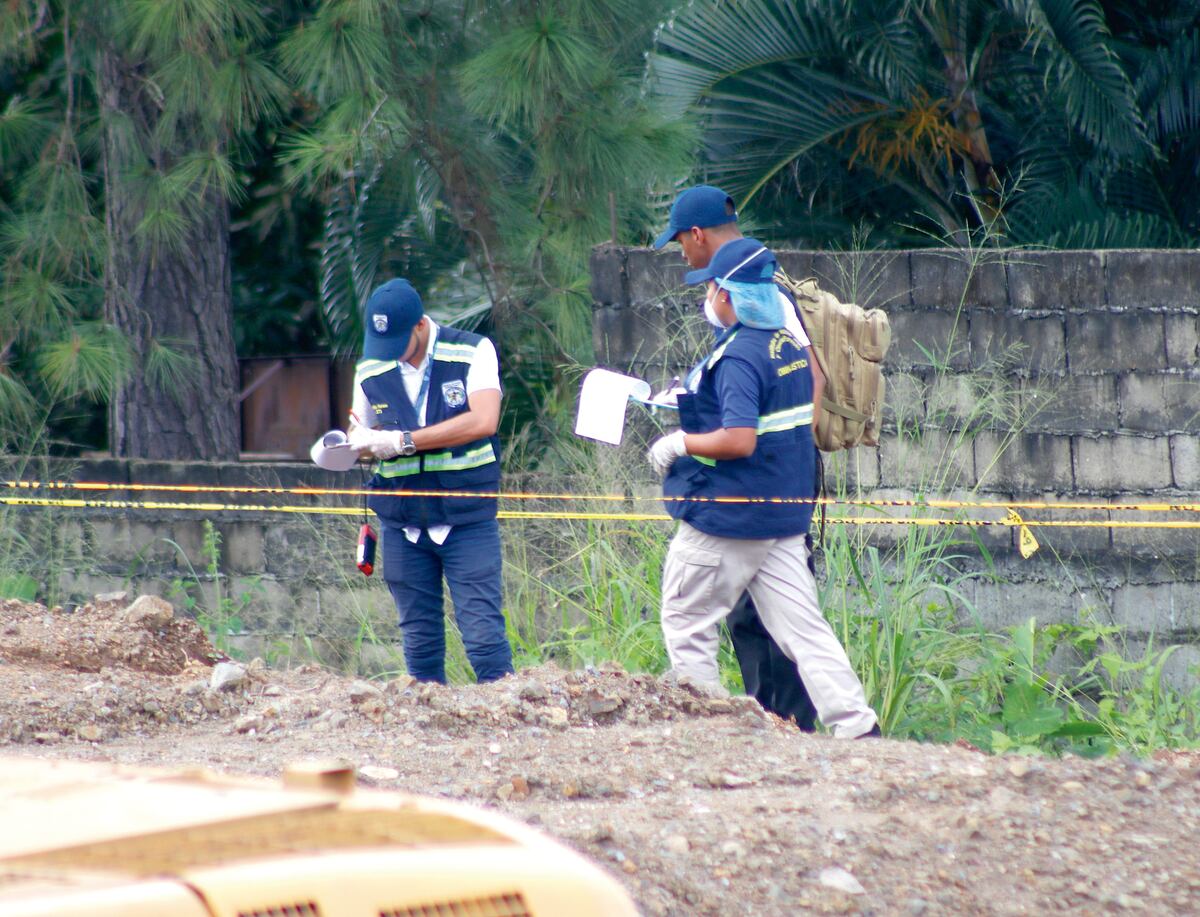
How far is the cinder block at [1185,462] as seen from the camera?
247 inches

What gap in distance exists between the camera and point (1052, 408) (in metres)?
6.43

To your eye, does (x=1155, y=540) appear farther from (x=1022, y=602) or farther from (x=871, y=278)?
(x=871, y=278)

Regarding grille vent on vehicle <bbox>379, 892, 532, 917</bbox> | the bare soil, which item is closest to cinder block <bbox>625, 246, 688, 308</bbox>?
the bare soil

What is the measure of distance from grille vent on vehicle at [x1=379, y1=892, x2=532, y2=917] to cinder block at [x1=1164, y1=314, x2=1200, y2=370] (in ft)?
16.6

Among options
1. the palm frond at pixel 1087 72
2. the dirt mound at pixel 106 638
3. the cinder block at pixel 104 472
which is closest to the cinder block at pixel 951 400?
the palm frond at pixel 1087 72

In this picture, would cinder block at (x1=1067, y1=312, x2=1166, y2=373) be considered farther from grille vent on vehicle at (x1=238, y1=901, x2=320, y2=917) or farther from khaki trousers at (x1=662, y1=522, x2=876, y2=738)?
grille vent on vehicle at (x1=238, y1=901, x2=320, y2=917)

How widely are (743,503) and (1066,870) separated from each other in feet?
5.68

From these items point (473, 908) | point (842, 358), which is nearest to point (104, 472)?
point (842, 358)

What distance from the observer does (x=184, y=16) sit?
7.17 meters

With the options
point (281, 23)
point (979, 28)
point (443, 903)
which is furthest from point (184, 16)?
point (443, 903)

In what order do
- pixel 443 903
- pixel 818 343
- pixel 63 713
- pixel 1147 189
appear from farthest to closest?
pixel 1147 189, pixel 818 343, pixel 63 713, pixel 443 903

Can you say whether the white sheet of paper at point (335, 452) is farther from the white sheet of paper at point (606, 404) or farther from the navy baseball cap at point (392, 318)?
the white sheet of paper at point (606, 404)

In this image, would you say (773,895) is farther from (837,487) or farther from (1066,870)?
(837,487)

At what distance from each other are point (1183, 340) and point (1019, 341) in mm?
633
